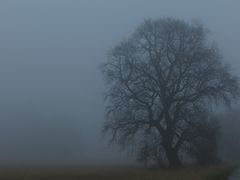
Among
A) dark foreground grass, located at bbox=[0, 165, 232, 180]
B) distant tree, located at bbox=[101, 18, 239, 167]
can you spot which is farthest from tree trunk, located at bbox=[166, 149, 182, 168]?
dark foreground grass, located at bbox=[0, 165, 232, 180]

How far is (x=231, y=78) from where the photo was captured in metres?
42.3

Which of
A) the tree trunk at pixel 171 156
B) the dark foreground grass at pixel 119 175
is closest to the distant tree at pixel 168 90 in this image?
the tree trunk at pixel 171 156

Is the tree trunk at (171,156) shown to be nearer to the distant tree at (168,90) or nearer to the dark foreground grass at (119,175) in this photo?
the distant tree at (168,90)

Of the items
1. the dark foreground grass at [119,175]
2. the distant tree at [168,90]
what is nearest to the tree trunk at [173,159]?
the distant tree at [168,90]

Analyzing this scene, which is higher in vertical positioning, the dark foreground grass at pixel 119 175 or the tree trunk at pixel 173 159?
the tree trunk at pixel 173 159

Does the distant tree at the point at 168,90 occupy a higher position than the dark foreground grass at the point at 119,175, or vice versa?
the distant tree at the point at 168,90

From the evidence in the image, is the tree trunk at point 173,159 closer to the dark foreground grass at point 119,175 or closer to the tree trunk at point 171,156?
the tree trunk at point 171,156

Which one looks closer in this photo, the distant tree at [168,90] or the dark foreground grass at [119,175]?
the dark foreground grass at [119,175]

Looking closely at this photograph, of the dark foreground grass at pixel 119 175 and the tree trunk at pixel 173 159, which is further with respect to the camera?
the tree trunk at pixel 173 159

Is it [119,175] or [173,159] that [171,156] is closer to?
[173,159]

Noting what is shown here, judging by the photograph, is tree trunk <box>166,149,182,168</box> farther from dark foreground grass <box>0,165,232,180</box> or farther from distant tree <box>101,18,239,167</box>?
dark foreground grass <box>0,165,232,180</box>

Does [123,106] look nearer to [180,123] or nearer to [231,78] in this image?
[180,123]

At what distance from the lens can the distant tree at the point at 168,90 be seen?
4256cm

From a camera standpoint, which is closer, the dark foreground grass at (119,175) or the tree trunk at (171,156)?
the dark foreground grass at (119,175)
